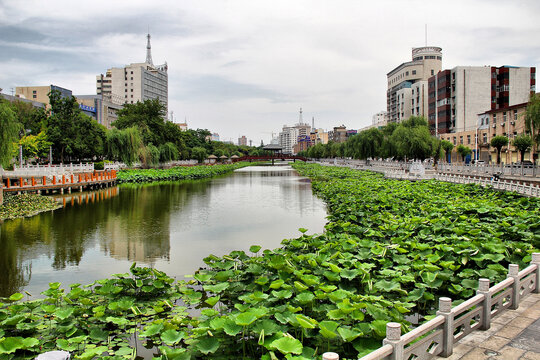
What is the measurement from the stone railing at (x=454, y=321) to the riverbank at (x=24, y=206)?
17.3 meters

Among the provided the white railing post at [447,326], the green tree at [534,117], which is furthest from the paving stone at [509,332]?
the green tree at [534,117]

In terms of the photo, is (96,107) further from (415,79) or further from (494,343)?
(494,343)

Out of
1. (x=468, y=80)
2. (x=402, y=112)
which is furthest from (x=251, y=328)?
(x=402, y=112)

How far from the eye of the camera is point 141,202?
23.1 metres

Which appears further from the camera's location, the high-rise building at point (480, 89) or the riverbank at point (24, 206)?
the high-rise building at point (480, 89)

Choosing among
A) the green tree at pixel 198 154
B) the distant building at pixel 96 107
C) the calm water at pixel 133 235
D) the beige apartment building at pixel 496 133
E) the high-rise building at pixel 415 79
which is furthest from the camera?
the green tree at pixel 198 154

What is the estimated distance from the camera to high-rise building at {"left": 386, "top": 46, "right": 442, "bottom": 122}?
71125 mm

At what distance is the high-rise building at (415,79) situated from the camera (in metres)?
71.1

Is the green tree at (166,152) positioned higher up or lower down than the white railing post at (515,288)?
higher up

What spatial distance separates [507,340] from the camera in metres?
4.42

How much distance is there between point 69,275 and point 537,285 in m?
9.03

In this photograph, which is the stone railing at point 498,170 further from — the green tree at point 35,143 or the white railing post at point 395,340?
the green tree at point 35,143

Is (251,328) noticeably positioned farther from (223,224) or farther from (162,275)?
(223,224)

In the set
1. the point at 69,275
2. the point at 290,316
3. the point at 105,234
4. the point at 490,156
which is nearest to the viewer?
the point at 290,316
